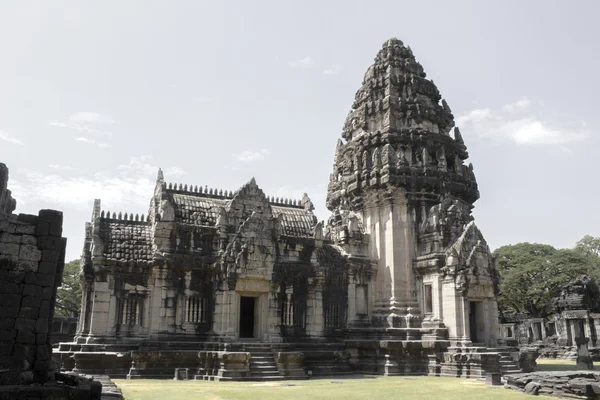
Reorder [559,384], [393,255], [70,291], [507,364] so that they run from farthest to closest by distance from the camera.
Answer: [70,291]
[393,255]
[507,364]
[559,384]

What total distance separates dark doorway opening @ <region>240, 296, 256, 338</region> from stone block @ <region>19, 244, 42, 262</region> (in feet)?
50.9

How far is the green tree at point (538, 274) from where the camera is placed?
51500mm

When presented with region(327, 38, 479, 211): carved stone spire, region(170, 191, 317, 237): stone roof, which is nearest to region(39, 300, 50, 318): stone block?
region(170, 191, 317, 237): stone roof

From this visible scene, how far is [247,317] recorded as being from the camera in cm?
2552

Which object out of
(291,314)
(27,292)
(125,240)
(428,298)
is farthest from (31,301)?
(428,298)

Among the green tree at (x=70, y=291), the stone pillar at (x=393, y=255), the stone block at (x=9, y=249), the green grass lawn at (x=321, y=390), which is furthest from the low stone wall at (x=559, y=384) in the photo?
the green tree at (x=70, y=291)

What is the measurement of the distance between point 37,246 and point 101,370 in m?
12.4

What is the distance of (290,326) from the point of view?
2525 centimetres

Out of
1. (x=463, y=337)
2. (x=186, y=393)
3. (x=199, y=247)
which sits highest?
(x=199, y=247)

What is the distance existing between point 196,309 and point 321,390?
24.9 ft

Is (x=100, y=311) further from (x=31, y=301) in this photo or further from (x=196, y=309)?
(x=31, y=301)

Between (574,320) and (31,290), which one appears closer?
(31,290)

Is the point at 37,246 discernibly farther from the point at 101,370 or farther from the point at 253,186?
the point at 253,186

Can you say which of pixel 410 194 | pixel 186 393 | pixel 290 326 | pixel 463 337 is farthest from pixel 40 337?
pixel 410 194
